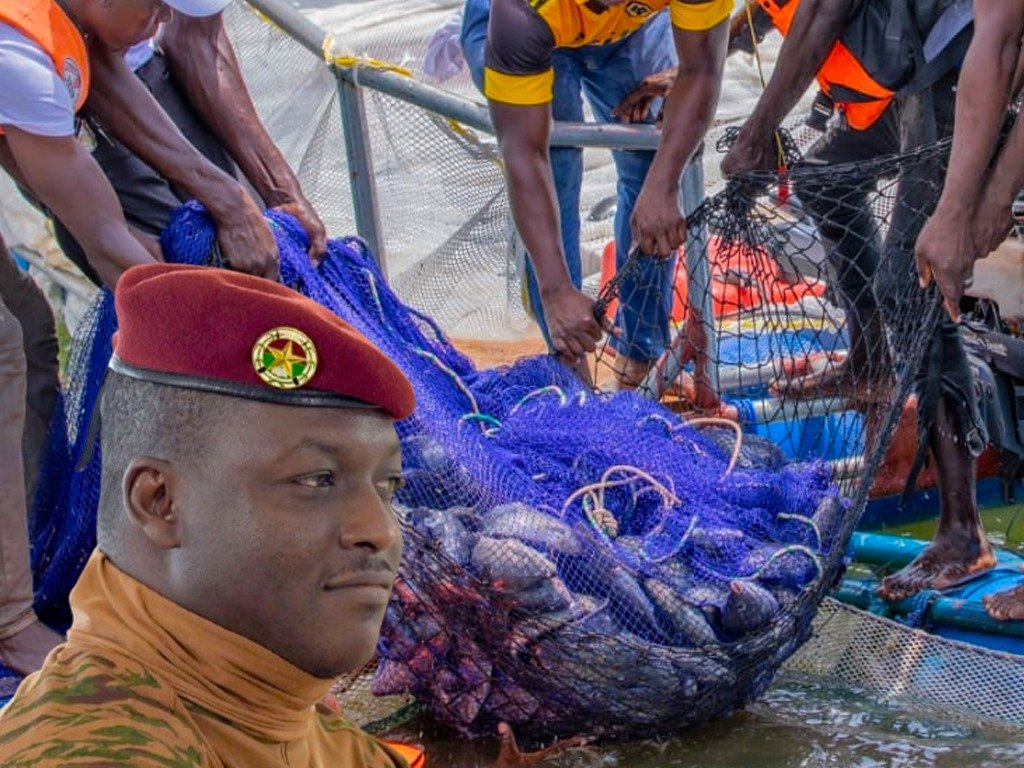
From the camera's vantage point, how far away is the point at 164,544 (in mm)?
1833

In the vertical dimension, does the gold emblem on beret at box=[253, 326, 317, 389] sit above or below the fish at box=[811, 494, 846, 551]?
above

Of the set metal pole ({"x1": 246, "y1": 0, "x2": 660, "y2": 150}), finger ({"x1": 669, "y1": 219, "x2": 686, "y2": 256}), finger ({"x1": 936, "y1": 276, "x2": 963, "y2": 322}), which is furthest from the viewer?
metal pole ({"x1": 246, "y1": 0, "x2": 660, "y2": 150})

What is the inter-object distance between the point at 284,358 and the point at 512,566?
7.36 ft

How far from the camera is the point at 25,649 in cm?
411

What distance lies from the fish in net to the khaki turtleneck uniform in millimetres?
2071

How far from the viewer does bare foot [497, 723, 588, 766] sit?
4203 mm

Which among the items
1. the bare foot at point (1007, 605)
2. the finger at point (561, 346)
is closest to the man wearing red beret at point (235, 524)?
the bare foot at point (1007, 605)

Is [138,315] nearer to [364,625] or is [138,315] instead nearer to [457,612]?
[364,625]

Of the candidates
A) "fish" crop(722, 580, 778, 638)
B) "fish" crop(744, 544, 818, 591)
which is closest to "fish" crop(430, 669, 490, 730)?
"fish" crop(722, 580, 778, 638)

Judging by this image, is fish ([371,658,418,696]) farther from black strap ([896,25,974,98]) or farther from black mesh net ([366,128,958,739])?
black strap ([896,25,974,98])

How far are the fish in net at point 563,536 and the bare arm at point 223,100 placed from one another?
23cm

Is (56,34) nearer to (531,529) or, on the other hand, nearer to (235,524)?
(531,529)

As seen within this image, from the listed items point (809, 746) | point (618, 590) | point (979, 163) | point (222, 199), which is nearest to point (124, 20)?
point (222, 199)

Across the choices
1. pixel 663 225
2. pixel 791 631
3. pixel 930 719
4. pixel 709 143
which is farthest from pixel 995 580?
pixel 709 143
